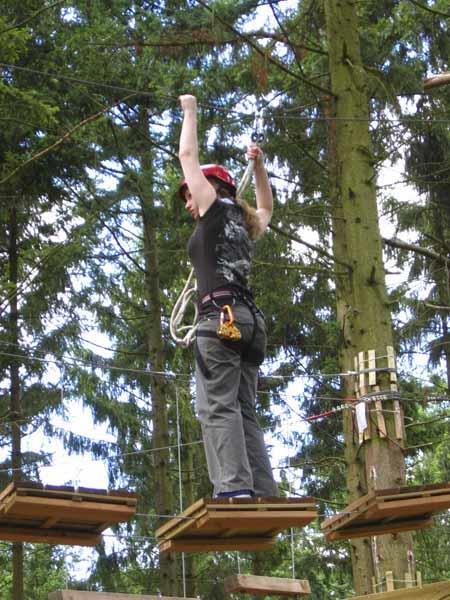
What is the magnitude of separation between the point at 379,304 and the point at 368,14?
518 centimetres

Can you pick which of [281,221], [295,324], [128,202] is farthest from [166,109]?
[295,324]

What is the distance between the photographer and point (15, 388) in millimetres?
13078

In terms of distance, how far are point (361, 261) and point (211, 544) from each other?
303 centimetres

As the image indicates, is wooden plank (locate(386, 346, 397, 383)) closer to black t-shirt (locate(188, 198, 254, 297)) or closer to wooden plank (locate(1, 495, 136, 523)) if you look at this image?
black t-shirt (locate(188, 198, 254, 297))

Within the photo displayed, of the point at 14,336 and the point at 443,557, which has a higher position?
the point at 14,336

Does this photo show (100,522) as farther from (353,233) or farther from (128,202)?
(128,202)

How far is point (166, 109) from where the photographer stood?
43.8 feet

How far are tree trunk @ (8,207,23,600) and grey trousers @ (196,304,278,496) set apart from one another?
661cm

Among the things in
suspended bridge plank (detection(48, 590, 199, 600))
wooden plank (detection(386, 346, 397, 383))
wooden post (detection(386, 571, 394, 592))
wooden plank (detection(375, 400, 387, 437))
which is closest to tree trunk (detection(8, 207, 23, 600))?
wooden plank (detection(386, 346, 397, 383))

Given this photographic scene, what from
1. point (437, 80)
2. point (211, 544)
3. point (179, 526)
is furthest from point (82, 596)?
point (437, 80)

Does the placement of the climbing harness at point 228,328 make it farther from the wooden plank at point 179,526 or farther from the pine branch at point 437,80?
the pine branch at point 437,80

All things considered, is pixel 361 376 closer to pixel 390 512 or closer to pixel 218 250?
pixel 390 512

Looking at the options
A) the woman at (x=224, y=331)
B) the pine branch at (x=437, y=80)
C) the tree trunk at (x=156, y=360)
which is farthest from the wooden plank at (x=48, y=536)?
the tree trunk at (x=156, y=360)

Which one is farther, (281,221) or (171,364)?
(171,364)
